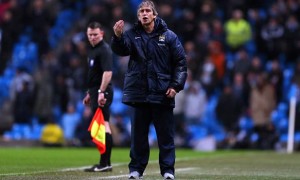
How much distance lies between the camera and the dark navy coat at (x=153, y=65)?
440 inches

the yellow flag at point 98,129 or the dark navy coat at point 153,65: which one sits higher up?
the dark navy coat at point 153,65

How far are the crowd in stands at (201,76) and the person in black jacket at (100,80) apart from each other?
458 inches

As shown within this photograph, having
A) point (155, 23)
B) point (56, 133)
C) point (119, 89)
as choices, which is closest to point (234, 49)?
point (119, 89)

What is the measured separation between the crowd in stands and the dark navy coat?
557 inches

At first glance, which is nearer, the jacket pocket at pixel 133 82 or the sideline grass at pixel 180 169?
the jacket pocket at pixel 133 82

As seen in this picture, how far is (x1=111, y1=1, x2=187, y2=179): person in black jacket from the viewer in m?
11.2

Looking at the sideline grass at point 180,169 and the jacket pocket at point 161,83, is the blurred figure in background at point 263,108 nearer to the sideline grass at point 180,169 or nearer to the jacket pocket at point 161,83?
the sideline grass at point 180,169

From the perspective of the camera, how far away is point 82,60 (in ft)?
91.0

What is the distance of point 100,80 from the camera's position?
46.6 ft

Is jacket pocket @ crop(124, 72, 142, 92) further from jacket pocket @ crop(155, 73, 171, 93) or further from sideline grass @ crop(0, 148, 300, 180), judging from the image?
sideline grass @ crop(0, 148, 300, 180)

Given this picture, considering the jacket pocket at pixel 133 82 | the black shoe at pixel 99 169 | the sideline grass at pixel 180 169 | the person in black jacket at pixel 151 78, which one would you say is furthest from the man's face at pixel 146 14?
the black shoe at pixel 99 169

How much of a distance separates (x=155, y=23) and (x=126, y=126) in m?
15.8

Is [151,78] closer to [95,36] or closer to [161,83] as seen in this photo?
[161,83]

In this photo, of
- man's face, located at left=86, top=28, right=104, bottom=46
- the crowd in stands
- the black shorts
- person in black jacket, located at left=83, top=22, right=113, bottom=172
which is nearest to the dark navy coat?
person in black jacket, located at left=83, top=22, right=113, bottom=172
